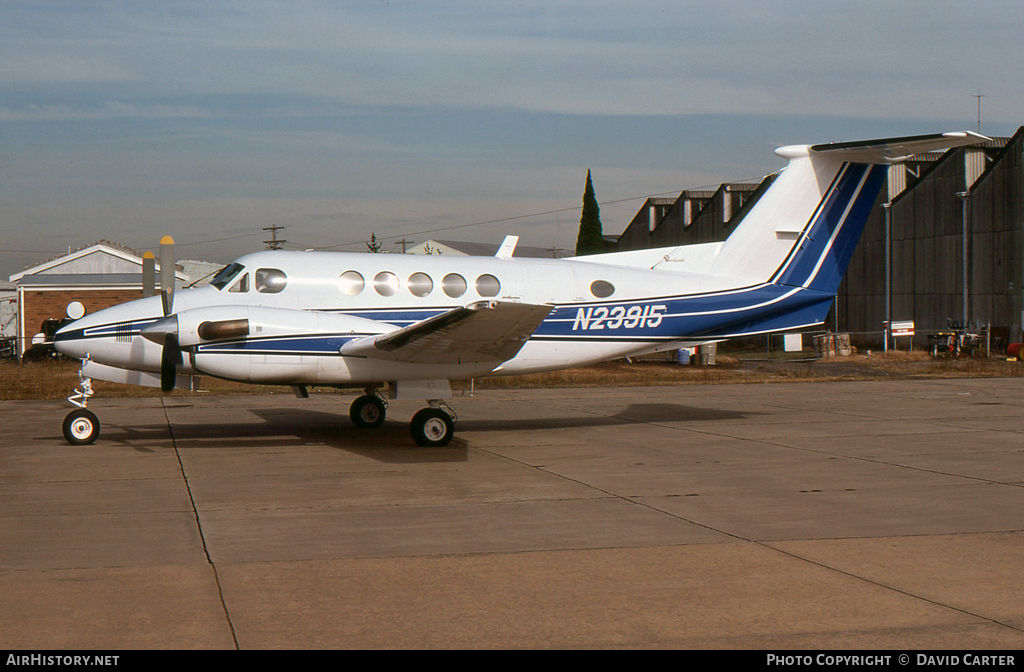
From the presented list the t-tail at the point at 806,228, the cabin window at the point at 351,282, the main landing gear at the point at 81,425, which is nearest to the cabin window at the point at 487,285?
the cabin window at the point at 351,282

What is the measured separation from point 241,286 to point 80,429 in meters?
3.09

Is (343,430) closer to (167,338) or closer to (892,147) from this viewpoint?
(167,338)

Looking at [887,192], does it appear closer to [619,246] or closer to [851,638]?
[619,246]

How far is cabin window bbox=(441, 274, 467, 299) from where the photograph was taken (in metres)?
14.1

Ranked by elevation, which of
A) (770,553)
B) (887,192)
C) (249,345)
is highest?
(887,192)

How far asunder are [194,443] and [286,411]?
479 centimetres

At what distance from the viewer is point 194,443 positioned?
13594mm

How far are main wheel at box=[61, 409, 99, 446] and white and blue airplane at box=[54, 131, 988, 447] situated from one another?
0.02 metres

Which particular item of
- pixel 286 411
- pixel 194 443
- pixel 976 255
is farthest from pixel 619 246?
pixel 194 443

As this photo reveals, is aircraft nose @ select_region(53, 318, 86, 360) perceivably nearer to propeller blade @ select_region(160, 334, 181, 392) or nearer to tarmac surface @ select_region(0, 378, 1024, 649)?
propeller blade @ select_region(160, 334, 181, 392)

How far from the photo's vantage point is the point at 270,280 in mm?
13500

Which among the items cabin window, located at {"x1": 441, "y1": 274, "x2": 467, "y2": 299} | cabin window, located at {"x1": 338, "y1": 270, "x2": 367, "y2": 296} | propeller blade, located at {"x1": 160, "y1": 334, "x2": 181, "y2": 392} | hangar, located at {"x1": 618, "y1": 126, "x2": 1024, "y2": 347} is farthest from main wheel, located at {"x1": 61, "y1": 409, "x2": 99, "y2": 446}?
hangar, located at {"x1": 618, "y1": 126, "x2": 1024, "y2": 347}

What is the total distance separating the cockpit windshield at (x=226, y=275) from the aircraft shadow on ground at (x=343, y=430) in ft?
7.84

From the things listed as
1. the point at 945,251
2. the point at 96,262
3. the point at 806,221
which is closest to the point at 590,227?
the point at 945,251
